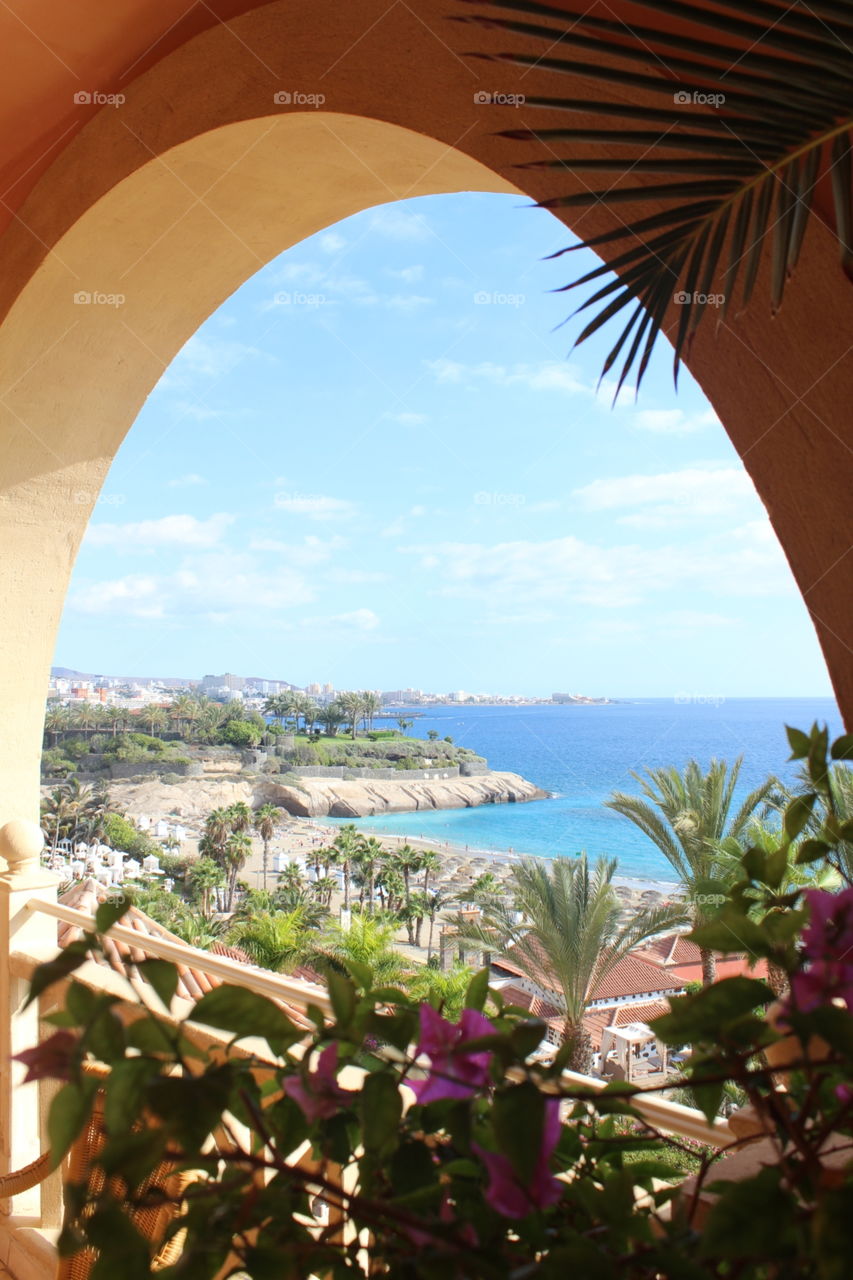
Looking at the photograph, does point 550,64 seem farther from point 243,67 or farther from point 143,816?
point 143,816

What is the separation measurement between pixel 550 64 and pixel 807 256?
335mm

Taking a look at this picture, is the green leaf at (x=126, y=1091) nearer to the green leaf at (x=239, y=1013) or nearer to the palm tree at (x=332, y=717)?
the green leaf at (x=239, y=1013)

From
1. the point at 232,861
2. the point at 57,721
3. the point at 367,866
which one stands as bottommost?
the point at 367,866

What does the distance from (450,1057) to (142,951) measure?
3.75 feet

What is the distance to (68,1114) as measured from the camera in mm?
320

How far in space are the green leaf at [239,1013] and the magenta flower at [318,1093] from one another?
0.02m

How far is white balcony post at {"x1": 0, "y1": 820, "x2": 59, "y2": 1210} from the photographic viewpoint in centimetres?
198

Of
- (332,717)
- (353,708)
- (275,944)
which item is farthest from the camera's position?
(353,708)

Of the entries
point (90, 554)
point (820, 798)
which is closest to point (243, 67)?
point (820, 798)

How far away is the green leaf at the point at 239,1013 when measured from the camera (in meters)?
0.36

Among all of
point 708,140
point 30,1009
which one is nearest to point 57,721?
point 30,1009

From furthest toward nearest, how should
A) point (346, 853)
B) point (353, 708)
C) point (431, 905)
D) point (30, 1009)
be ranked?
point (353, 708)
point (346, 853)
point (431, 905)
point (30, 1009)

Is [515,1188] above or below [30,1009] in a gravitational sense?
above

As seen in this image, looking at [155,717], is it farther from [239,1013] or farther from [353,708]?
[239,1013]
